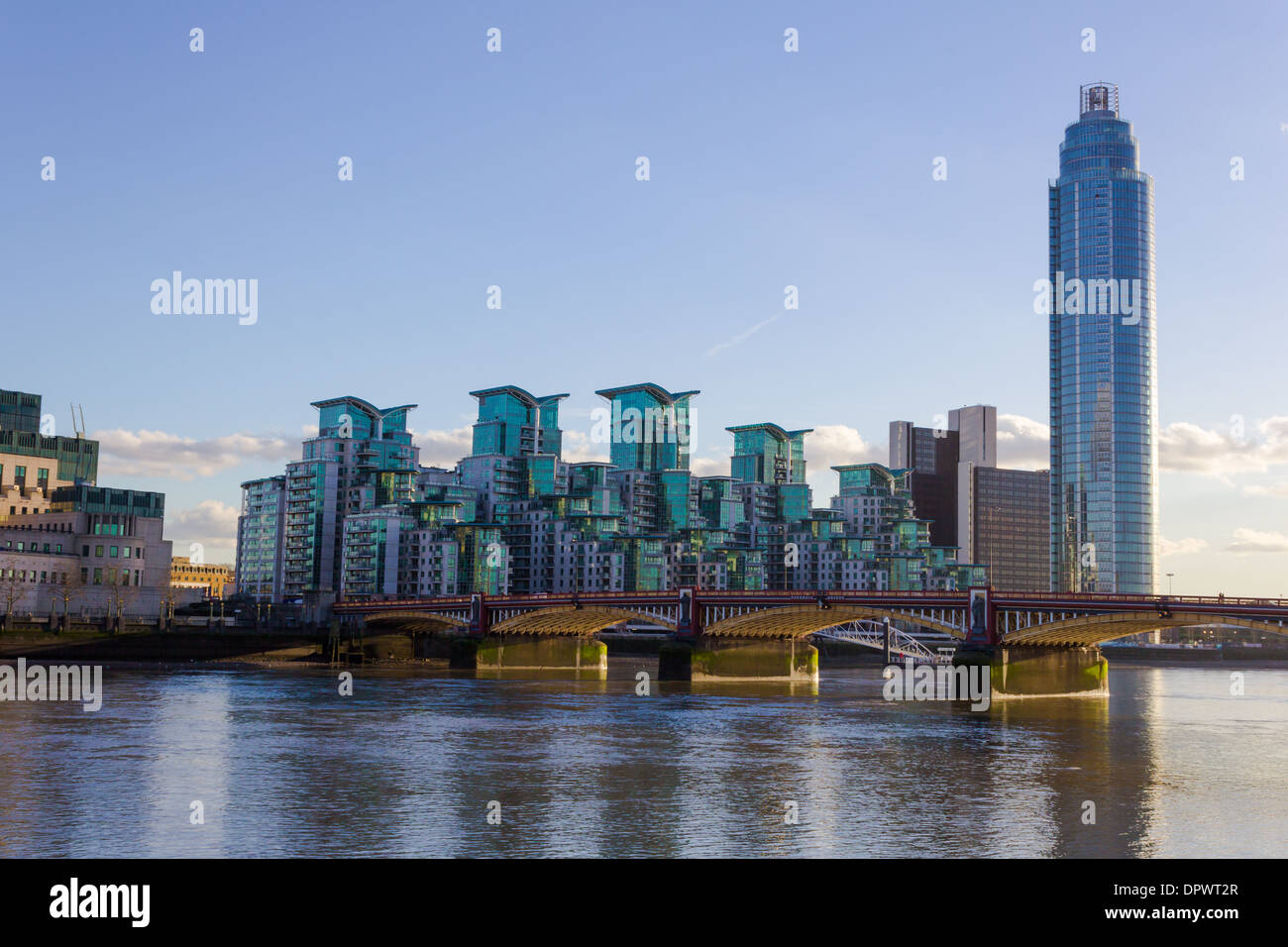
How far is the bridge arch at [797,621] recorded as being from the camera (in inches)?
4230

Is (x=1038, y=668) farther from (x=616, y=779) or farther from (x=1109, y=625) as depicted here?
(x=616, y=779)

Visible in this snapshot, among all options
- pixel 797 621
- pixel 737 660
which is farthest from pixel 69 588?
pixel 797 621

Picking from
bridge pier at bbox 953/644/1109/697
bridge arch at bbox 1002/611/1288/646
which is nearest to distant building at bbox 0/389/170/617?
bridge pier at bbox 953/644/1109/697

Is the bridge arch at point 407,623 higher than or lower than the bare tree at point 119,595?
lower

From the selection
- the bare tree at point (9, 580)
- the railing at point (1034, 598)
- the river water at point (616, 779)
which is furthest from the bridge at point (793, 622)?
the bare tree at point (9, 580)

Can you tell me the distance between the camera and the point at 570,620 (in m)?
135

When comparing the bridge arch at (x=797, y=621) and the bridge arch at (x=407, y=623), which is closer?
the bridge arch at (x=797, y=621)

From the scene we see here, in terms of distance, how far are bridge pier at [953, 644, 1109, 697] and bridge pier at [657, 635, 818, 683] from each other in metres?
23.8

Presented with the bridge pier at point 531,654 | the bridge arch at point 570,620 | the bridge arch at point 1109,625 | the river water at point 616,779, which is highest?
the bridge arch at point 1109,625

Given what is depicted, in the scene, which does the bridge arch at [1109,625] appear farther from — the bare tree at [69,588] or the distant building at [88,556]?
the bare tree at [69,588]

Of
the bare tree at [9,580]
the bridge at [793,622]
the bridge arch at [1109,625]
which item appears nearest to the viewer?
the bridge arch at [1109,625]

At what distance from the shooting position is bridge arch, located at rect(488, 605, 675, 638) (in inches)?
4889

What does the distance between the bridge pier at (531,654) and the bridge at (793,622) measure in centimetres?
15
